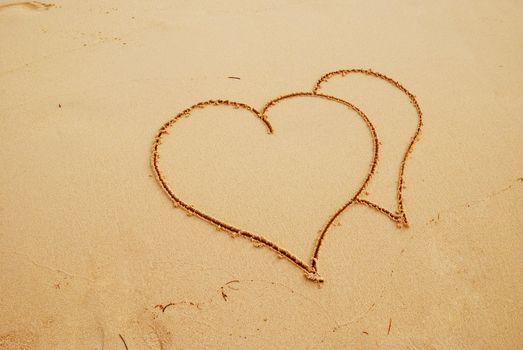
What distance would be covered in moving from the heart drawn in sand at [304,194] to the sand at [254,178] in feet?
0.09

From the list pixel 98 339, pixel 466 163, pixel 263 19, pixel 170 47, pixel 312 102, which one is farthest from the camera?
pixel 263 19

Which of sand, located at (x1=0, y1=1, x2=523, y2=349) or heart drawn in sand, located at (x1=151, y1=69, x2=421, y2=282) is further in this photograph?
heart drawn in sand, located at (x1=151, y1=69, x2=421, y2=282)

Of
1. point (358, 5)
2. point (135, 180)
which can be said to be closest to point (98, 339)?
point (135, 180)

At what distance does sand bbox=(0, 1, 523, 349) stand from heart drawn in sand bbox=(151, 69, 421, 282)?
0.03 m

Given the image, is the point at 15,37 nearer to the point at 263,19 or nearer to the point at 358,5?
the point at 263,19

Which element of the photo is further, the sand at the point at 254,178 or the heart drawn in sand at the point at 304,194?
the heart drawn in sand at the point at 304,194

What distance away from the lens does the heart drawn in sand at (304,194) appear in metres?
2.21

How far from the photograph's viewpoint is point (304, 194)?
7.99 ft

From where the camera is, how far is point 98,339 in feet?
6.31

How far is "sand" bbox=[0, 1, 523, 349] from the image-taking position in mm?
2018

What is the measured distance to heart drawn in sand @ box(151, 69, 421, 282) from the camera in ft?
7.25

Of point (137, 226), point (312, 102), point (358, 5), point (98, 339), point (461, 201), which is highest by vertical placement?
point (358, 5)

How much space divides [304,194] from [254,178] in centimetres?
33

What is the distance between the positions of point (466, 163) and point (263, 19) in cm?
200
